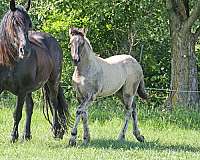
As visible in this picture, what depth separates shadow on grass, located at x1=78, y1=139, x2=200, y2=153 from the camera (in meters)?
8.58

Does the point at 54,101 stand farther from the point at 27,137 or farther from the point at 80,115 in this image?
the point at 80,115

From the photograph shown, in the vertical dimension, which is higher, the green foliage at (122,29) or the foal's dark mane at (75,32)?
the foal's dark mane at (75,32)

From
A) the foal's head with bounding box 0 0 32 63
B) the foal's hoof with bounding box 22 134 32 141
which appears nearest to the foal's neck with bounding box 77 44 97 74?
the foal's head with bounding box 0 0 32 63

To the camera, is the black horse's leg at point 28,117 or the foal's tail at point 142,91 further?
the foal's tail at point 142,91

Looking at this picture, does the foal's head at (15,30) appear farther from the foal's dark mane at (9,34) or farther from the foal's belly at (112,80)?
the foal's belly at (112,80)

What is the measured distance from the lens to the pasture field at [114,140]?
7.63m

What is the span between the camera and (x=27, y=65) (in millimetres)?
8586

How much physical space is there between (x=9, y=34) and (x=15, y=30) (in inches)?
5.1

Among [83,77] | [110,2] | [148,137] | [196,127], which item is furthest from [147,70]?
[83,77]

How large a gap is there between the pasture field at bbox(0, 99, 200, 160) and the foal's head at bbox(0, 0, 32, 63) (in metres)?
1.45

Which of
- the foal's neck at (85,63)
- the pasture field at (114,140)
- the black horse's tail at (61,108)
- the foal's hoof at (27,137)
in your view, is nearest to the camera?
the pasture field at (114,140)

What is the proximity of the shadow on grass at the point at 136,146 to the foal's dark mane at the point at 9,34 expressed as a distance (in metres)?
1.77

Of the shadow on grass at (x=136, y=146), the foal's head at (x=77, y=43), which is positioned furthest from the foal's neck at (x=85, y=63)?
the shadow on grass at (x=136, y=146)

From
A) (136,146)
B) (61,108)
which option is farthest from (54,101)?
(136,146)
